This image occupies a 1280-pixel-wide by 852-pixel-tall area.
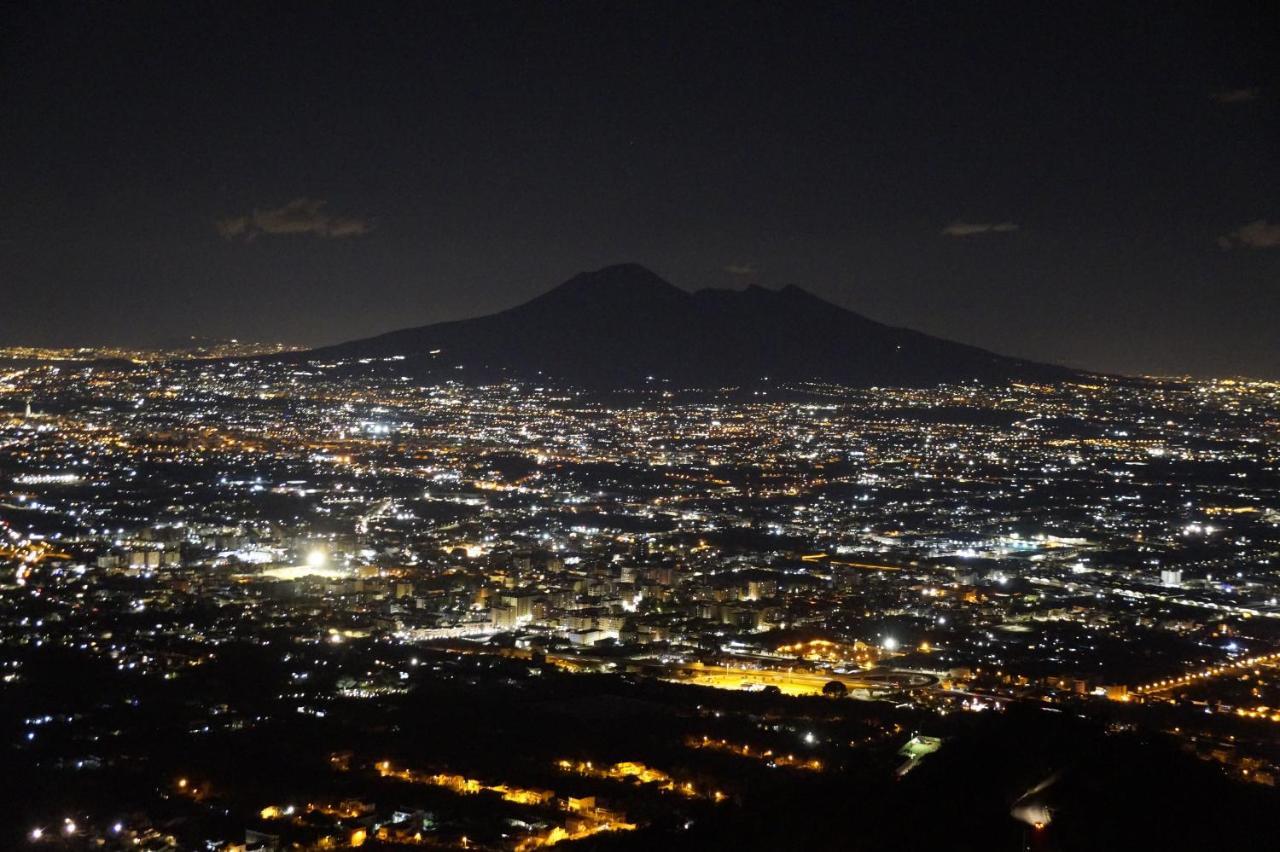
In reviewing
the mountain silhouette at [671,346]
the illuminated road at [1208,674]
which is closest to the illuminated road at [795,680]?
the illuminated road at [1208,674]

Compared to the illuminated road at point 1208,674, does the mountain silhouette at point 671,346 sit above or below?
above

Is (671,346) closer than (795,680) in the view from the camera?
No

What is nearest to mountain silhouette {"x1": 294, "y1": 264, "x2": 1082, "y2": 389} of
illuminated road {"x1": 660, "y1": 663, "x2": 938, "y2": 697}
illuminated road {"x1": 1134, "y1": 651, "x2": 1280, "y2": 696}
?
illuminated road {"x1": 660, "y1": 663, "x2": 938, "y2": 697}

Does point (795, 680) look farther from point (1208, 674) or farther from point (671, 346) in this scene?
point (671, 346)

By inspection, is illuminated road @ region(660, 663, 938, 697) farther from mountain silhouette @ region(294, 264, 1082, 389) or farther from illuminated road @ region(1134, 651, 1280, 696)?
mountain silhouette @ region(294, 264, 1082, 389)

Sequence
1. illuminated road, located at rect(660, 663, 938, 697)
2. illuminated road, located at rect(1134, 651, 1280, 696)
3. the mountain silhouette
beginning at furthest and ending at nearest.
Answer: the mountain silhouette < illuminated road, located at rect(660, 663, 938, 697) < illuminated road, located at rect(1134, 651, 1280, 696)

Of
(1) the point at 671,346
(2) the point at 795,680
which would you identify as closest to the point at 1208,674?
(2) the point at 795,680

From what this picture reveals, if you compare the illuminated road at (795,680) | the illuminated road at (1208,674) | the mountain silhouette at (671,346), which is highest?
the mountain silhouette at (671,346)

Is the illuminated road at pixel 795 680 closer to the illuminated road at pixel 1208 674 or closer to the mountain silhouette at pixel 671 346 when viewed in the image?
the illuminated road at pixel 1208 674

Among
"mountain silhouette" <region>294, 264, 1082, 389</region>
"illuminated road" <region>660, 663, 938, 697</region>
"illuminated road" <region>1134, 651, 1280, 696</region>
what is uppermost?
"mountain silhouette" <region>294, 264, 1082, 389</region>
